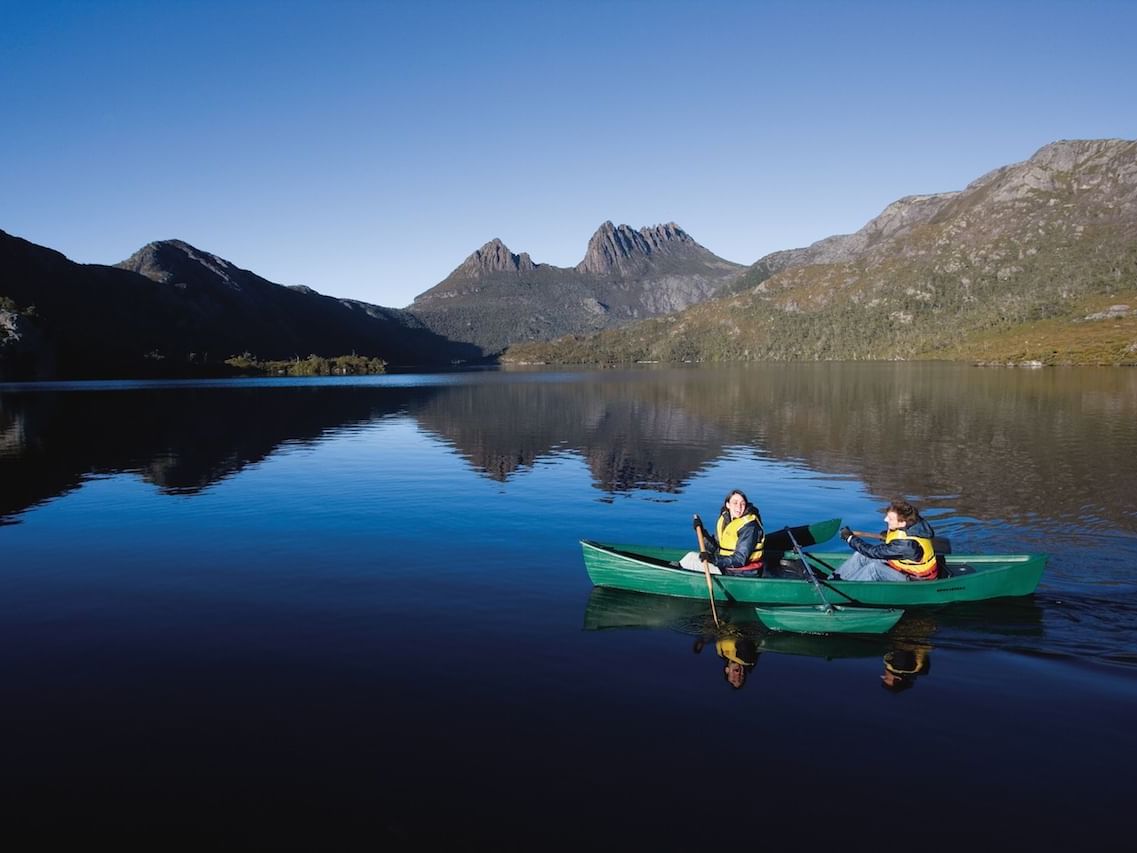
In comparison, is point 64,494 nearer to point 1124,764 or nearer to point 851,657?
point 851,657

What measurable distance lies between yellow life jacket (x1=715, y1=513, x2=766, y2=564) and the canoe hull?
41.6 inches

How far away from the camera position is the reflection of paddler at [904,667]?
1602cm

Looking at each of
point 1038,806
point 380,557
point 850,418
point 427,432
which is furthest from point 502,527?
point 850,418

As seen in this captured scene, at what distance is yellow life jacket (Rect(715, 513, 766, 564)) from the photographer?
829 inches

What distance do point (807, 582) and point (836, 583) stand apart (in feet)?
2.61

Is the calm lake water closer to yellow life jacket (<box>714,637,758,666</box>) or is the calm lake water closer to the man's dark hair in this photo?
yellow life jacket (<box>714,637,758,666</box>)

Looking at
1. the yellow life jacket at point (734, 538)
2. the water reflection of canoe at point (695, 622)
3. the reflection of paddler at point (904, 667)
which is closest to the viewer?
the reflection of paddler at point (904, 667)

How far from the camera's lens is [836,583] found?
19484mm

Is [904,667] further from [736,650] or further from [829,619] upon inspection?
[736,650]

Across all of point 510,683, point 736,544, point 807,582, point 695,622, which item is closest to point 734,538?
point 736,544

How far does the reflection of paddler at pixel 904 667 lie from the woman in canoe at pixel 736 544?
14.8 ft

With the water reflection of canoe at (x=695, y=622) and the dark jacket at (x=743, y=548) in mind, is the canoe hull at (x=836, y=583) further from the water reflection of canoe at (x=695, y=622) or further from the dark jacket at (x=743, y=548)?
the dark jacket at (x=743, y=548)

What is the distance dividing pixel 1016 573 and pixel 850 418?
2331 inches

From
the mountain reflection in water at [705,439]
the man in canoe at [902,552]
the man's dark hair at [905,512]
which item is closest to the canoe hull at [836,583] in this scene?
the man in canoe at [902,552]
